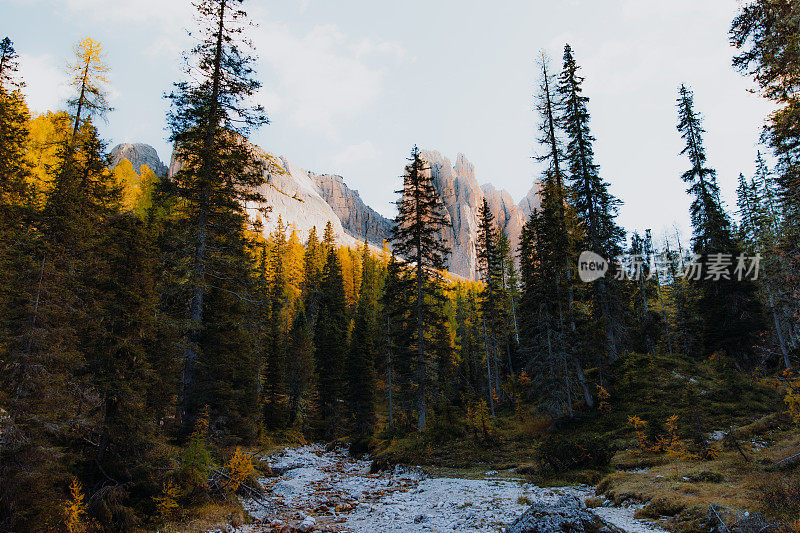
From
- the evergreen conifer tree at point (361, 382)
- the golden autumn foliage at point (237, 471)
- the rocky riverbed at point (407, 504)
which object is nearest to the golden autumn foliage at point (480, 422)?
the rocky riverbed at point (407, 504)

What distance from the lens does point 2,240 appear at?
9.85 metres

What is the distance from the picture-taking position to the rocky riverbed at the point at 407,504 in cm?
793

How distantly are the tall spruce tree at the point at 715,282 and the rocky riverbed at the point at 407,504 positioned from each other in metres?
29.0

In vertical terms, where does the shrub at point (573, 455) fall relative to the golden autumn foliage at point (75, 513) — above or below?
below

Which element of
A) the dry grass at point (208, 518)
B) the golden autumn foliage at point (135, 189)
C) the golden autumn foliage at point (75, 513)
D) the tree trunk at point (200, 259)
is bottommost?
→ the dry grass at point (208, 518)

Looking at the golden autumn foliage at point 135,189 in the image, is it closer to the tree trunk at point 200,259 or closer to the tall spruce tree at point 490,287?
the tree trunk at point 200,259

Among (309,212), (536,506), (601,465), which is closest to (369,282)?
(601,465)

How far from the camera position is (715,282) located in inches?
1288

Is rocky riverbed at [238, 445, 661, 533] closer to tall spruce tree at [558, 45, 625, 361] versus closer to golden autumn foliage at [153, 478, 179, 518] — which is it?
golden autumn foliage at [153, 478, 179, 518]

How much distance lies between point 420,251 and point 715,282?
27086 mm

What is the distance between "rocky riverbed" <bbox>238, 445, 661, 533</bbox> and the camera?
312 inches

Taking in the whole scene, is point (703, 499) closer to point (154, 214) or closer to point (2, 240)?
point (2, 240)

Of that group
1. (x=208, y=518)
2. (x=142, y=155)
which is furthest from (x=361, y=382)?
(x=142, y=155)

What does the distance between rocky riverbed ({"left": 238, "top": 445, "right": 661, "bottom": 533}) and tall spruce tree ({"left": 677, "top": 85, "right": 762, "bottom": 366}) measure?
95.0 ft
